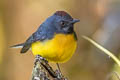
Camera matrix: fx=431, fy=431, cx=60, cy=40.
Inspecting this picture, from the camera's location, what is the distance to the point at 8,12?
716cm

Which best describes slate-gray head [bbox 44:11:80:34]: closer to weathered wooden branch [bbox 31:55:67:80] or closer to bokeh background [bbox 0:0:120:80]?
weathered wooden branch [bbox 31:55:67:80]

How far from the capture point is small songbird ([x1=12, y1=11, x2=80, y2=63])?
4.04 metres

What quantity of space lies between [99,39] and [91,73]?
96 centimetres

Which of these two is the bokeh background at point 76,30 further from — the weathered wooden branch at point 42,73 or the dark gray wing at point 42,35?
the weathered wooden branch at point 42,73

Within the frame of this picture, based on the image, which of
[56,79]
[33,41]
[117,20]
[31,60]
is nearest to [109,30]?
[117,20]

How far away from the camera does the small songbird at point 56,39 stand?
4.04 m

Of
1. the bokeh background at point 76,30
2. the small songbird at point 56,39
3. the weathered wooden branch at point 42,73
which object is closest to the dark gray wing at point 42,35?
the small songbird at point 56,39

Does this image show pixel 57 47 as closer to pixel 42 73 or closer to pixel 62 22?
pixel 62 22

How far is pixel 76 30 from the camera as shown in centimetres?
667

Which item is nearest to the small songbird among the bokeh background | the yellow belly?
the yellow belly

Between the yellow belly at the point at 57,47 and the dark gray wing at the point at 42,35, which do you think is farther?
the dark gray wing at the point at 42,35

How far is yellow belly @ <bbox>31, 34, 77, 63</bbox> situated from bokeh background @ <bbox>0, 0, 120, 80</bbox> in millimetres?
1743

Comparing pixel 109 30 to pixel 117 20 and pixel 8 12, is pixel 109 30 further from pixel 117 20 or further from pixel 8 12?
pixel 8 12

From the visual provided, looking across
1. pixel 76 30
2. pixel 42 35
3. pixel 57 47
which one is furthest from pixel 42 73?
pixel 76 30
